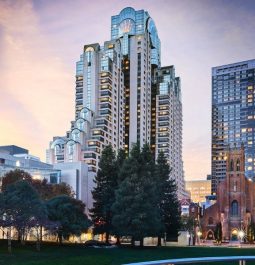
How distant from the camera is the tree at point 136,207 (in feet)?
175

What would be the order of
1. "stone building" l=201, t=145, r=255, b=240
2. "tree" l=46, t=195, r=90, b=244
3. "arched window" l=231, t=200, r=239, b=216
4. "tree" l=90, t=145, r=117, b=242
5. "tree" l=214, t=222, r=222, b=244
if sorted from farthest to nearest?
"arched window" l=231, t=200, r=239, b=216
"stone building" l=201, t=145, r=255, b=240
"tree" l=214, t=222, r=222, b=244
"tree" l=90, t=145, r=117, b=242
"tree" l=46, t=195, r=90, b=244

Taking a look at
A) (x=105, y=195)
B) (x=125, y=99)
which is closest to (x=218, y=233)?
(x=105, y=195)

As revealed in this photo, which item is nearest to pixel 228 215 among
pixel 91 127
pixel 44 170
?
pixel 44 170

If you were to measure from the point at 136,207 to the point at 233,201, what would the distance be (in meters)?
66.0

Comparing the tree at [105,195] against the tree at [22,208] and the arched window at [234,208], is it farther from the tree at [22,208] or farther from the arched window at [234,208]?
the arched window at [234,208]

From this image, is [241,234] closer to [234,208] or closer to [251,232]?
[251,232]

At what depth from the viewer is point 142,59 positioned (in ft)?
571

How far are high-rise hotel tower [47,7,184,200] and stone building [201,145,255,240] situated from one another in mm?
42276

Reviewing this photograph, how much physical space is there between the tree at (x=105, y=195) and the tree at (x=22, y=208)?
15.0 m

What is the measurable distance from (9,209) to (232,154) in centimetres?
7875

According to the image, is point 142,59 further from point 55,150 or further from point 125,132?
point 55,150

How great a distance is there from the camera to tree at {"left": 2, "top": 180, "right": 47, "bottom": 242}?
45.5 meters

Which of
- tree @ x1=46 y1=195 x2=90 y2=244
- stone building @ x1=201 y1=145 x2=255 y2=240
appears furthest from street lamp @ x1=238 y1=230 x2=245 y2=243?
tree @ x1=46 y1=195 x2=90 y2=244

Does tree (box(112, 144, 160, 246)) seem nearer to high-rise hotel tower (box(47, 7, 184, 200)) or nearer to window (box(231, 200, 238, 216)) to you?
window (box(231, 200, 238, 216))
